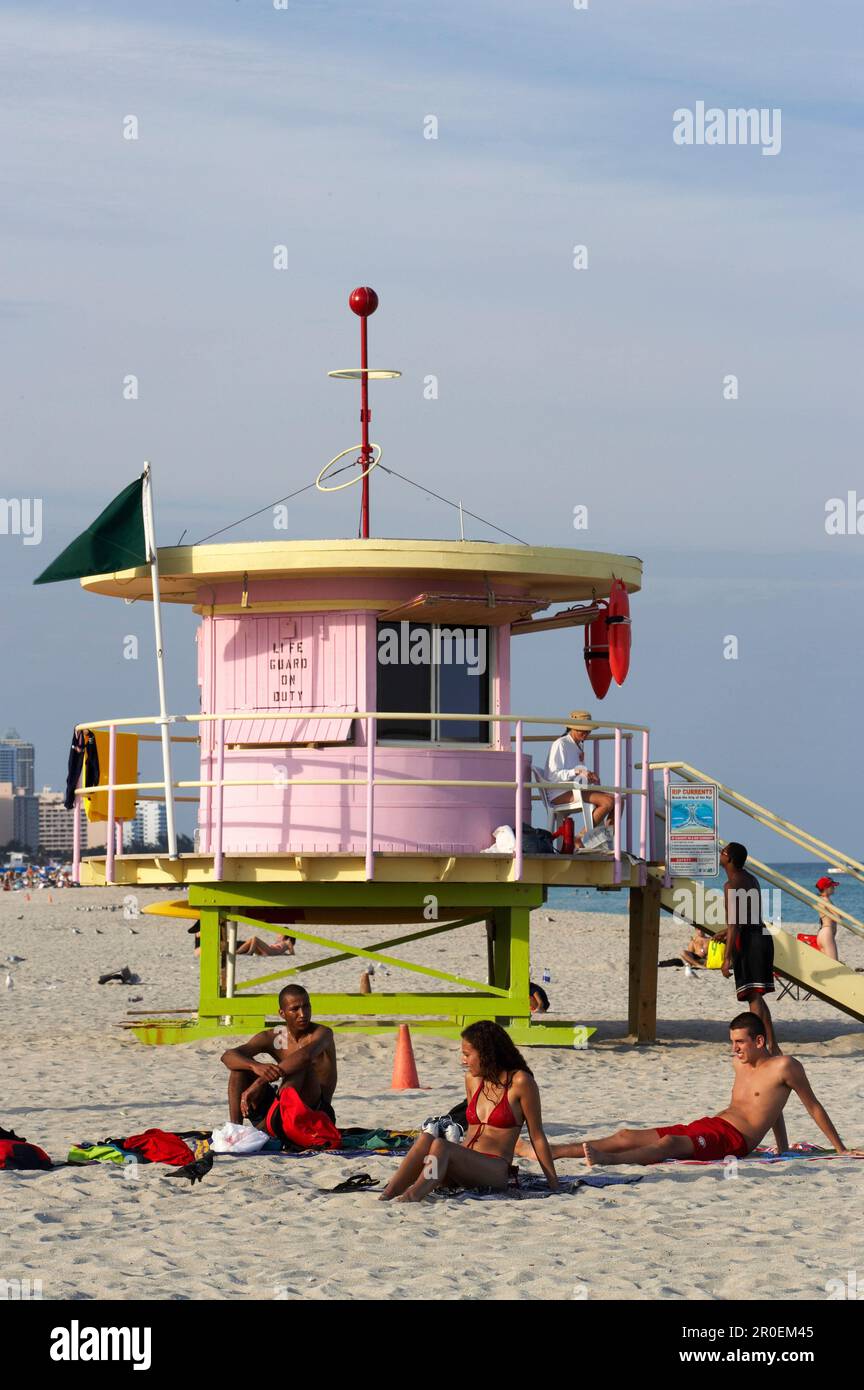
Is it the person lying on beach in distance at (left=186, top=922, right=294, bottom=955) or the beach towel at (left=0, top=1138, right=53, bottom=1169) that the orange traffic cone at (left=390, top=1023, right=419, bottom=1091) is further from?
the person lying on beach in distance at (left=186, top=922, right=294, bottom=955)

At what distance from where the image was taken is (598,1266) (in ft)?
30.7

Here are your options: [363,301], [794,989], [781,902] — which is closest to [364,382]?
[363,301]

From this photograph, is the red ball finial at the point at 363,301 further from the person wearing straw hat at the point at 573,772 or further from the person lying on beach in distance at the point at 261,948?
the person lying on beach in distance at the point at 261,948

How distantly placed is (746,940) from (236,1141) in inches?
274

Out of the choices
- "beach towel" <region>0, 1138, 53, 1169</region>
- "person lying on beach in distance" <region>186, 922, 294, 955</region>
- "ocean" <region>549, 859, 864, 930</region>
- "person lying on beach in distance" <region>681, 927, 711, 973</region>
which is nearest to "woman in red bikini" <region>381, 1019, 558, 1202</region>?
"beach towel" <region>0, 1138, 53, 1169</region>

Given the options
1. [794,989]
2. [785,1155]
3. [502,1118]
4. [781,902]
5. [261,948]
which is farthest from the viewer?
[781,902]

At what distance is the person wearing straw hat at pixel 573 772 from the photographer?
19.5 metres

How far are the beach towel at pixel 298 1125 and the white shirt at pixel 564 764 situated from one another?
7158 millimetres

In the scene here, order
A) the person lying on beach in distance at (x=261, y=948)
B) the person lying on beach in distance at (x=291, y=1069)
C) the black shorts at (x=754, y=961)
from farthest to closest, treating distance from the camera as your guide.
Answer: the person lying on beach in distance at (x=261, y=948) < the black shorts at (x=754, y=961) < the person lying on beach in distance at (x=291, y=1069)

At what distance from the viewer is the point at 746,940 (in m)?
18.1

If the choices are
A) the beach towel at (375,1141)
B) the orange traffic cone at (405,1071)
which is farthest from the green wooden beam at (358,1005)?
the beach towel at (375,1141)

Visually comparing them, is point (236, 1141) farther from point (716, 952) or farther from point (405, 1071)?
point (716, 952)
